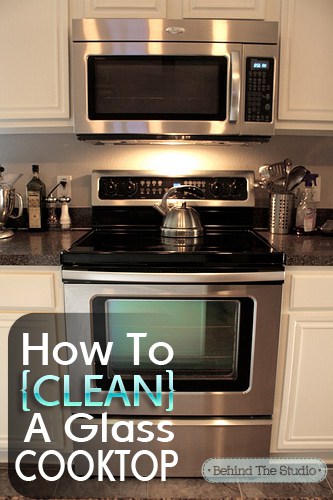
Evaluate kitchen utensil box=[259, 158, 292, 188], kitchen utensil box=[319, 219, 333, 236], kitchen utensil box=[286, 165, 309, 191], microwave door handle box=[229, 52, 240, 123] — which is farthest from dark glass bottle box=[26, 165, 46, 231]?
kitchen utensil box=[319, 219, 333, 236]

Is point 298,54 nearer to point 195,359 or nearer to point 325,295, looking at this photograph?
point 325,295

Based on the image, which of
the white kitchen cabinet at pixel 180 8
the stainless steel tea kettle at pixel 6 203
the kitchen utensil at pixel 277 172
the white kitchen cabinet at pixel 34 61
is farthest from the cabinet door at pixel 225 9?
the stainless steel tea kettle at pixel 6 203

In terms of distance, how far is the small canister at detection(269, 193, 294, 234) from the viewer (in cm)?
198

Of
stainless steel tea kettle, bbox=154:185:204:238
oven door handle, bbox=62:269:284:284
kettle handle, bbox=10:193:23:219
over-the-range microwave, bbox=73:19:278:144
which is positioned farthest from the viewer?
kettle handle, bbox=10:193:23:219

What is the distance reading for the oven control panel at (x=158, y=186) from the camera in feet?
6.76

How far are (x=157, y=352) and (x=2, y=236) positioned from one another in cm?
81

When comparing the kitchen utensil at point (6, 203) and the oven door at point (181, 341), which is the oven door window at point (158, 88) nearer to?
the kitchen utensil at point (6, 203)

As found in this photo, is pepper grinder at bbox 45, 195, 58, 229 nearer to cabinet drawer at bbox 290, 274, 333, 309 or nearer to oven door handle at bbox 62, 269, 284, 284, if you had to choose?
oven door handle at bbox 62, 269, 284, 284

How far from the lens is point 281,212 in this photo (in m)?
1.99

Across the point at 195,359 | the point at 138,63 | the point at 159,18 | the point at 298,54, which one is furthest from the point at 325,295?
the point at 159,18

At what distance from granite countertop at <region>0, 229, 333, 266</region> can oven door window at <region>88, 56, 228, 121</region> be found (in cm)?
52

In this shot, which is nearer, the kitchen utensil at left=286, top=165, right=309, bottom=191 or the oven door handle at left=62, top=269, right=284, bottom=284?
the oven door handle at left=62, top=269, right=284, bottom=284

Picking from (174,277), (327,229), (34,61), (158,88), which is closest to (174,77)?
(158,88)

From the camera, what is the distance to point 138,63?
1.74 m
